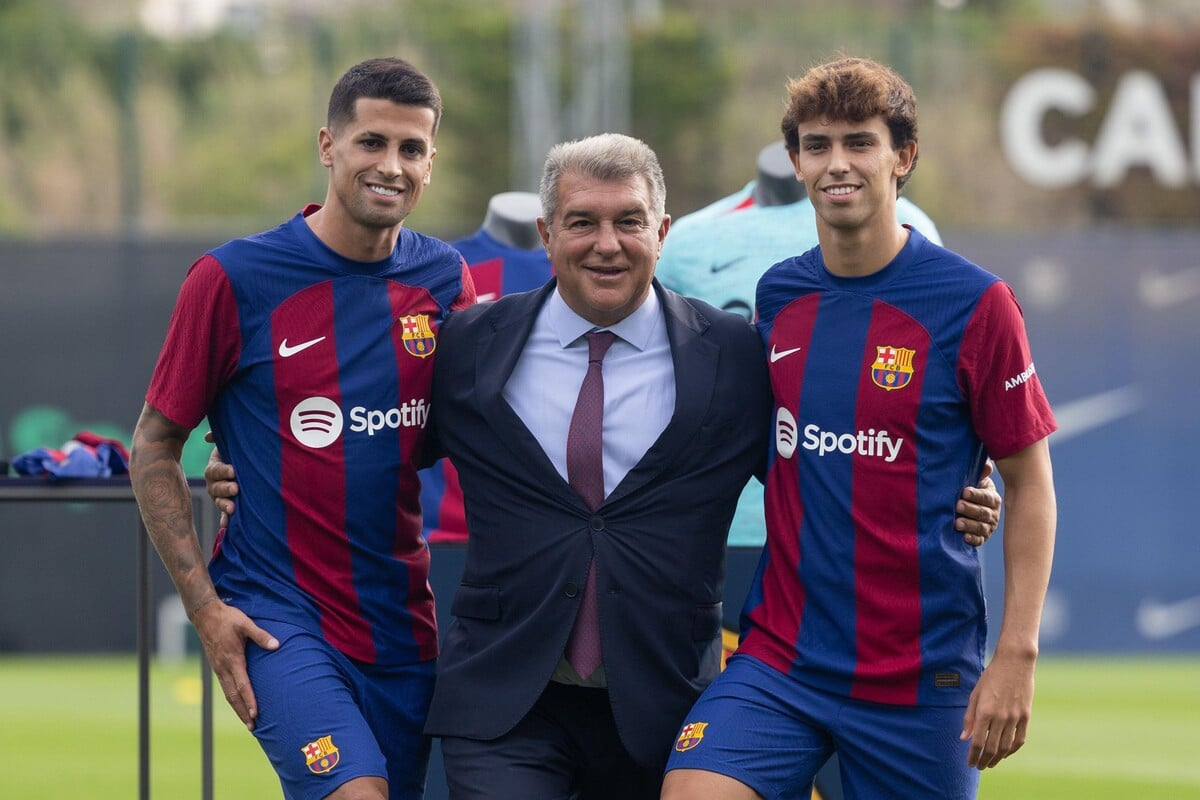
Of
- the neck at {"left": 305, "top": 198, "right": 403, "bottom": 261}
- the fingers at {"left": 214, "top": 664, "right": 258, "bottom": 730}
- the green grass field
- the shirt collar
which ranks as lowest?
the green grass field

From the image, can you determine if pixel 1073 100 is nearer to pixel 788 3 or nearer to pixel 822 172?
pixel 788 3

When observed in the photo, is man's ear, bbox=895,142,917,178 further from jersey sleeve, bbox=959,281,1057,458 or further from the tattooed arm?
the tattooed arm

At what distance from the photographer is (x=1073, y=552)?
9688mm

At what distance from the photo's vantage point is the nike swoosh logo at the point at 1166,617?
9695 mm

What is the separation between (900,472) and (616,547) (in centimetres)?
56

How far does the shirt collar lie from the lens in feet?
11.2

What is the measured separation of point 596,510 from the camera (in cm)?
332

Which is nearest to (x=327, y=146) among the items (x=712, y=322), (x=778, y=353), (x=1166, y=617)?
(x=712, y=322)

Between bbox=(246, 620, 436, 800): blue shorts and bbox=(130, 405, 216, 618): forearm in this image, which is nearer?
bbox=(246, 620, 436, 800): blue shorts

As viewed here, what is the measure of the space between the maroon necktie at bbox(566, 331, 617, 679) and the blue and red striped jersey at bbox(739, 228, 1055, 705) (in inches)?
13.0

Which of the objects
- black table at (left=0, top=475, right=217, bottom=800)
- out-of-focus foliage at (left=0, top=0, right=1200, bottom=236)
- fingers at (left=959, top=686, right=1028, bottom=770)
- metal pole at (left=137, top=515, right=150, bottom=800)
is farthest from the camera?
out-of-focus foliage at (left=0, top=0, right=1200, bottom=236)

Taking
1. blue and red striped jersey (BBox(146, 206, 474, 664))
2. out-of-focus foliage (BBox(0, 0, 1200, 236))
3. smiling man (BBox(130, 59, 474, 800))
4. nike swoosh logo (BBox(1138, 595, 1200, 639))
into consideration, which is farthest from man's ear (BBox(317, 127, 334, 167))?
nike swoosh logo (BBox(1138, 595, 1200, 639))

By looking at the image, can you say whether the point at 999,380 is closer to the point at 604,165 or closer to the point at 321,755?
the point at 604,165

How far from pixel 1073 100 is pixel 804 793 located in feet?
Answer: 42.7
